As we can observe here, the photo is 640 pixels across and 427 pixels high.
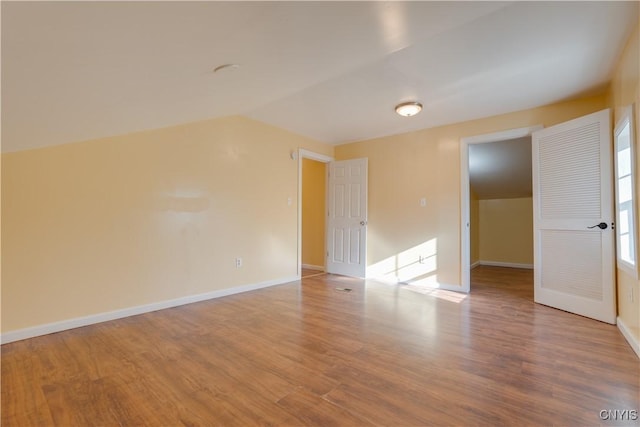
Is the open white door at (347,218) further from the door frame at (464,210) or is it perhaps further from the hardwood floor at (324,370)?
the hardwood floor at (324,370)

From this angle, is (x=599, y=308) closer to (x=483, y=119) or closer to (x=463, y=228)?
(x=463, y=228)

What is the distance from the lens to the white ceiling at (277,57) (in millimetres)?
1281

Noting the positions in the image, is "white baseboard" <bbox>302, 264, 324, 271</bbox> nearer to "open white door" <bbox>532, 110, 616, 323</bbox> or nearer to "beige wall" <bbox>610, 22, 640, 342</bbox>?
"open white door" <bbox>532, 110, 616, 323</bbox>

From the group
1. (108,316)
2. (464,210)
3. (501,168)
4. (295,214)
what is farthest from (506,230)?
(108,316)

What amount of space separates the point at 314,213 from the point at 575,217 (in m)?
4.01

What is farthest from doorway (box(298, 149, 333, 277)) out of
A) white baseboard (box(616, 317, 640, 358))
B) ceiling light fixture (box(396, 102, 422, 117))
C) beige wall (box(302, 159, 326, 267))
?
white baseboard (box(616, 317, 640, 358))

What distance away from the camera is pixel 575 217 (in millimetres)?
2979

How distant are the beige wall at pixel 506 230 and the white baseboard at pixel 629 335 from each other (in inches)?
143

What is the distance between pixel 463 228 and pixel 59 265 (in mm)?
4516

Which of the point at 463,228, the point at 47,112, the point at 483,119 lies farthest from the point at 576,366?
the point at 47,112

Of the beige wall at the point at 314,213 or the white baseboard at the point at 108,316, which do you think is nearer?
the white baseboard at the point at 108,316

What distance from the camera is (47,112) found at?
187 cm

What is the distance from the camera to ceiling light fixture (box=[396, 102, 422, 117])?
10.9 feet

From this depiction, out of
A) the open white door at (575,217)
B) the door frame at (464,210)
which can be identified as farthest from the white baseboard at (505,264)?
the open white door at (575,217)
